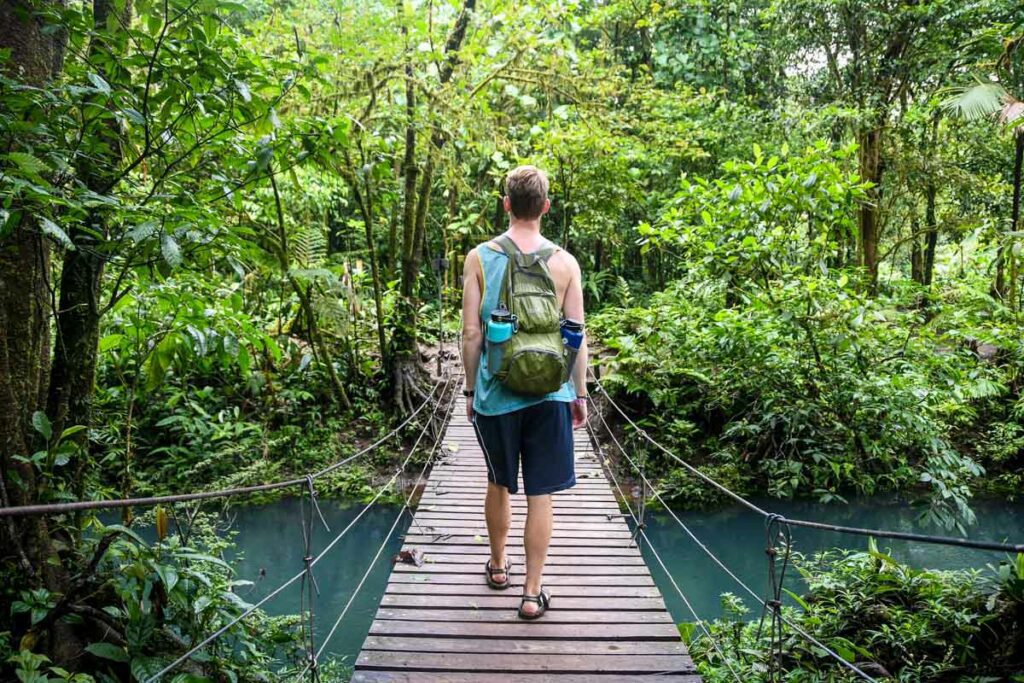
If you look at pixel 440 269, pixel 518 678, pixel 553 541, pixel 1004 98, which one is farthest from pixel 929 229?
pixel 518 678

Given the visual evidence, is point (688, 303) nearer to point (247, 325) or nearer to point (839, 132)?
point (839, 132)

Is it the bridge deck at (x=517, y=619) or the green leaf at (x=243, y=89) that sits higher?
the green leaf at (x=243, y=89)

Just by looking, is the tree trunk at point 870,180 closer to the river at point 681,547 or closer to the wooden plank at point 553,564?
the river at point 681,547

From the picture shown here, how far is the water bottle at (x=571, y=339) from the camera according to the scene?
84.5 inches

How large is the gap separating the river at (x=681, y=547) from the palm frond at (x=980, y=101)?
358cm

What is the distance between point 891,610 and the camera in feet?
10.8

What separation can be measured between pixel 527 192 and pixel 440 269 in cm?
538

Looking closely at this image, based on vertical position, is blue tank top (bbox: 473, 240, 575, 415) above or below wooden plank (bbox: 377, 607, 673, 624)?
above

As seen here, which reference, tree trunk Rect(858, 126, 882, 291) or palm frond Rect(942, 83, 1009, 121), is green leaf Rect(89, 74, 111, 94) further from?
tree trunk Rect(858, 126, 882, 291)

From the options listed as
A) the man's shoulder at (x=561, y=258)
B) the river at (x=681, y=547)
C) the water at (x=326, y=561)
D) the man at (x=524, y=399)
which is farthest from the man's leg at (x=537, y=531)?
the river at (x=681, y=547)

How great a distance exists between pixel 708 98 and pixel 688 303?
3.69 metres

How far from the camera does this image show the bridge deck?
2029 millimetres

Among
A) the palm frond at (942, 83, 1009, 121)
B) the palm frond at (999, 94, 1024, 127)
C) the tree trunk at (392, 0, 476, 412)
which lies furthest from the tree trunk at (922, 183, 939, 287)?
the tree trunk at (392, 0, 476, 412)

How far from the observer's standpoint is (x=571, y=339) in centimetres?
215
